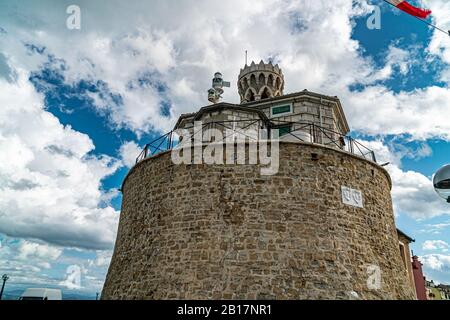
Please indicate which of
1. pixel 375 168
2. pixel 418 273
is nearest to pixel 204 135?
pixel 375 168

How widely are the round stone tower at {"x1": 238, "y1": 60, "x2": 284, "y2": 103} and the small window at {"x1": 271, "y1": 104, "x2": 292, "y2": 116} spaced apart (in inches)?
180

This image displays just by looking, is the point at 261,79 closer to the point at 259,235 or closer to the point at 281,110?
the point at 281,110

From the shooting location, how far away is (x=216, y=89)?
17859mm

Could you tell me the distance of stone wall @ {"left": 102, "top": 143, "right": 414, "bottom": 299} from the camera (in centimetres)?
917

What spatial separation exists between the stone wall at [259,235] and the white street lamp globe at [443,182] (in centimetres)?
631

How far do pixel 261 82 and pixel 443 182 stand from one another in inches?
753

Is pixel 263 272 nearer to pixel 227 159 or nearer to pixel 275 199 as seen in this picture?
pixel 275 199

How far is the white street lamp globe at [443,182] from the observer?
3271 millimetres

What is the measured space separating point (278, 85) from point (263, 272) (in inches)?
597

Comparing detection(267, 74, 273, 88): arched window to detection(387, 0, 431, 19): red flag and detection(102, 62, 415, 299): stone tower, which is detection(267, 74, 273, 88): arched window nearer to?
detection(102, 62, 415, 299): stone tower

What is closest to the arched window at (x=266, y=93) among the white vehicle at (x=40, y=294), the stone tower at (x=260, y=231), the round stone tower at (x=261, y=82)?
the round stone tower at (x=261, y=82)

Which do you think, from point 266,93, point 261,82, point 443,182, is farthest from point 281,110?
point 443,182
